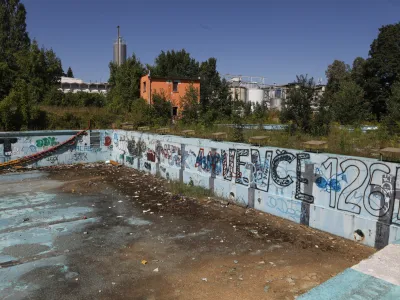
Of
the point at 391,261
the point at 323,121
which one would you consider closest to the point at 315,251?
the point at 391,261

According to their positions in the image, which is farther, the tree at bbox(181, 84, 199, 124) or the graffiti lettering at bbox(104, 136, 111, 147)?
the tree at bbox(181, 84, 199, 124)

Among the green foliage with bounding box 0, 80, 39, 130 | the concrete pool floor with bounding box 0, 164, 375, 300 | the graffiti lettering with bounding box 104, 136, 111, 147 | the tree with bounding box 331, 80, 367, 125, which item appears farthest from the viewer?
the tree with bounding box 331, 80, 367, 125

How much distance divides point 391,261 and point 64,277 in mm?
4847

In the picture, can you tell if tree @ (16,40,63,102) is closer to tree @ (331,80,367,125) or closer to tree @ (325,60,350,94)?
tree @ (331,80,367,125)

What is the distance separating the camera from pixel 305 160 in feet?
25.4

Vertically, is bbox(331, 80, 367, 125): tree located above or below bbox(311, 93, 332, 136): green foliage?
above

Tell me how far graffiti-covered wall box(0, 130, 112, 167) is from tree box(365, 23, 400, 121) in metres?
36.0

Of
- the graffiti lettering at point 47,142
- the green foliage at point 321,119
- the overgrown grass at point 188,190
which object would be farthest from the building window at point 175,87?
the overgrown grass at point 188,190

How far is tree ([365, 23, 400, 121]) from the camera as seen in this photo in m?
40.6

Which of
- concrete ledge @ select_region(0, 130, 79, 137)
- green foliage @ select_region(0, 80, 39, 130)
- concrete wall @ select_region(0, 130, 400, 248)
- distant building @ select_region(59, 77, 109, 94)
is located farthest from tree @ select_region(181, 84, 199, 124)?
distant building @ select_region(59, 77, 109, 94)

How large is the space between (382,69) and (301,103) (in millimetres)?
32078

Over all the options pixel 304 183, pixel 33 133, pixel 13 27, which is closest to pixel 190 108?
pixel 33 133

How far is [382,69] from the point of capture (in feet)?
134

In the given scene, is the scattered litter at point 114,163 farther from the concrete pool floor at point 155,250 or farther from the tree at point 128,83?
the tree at point 128,83
